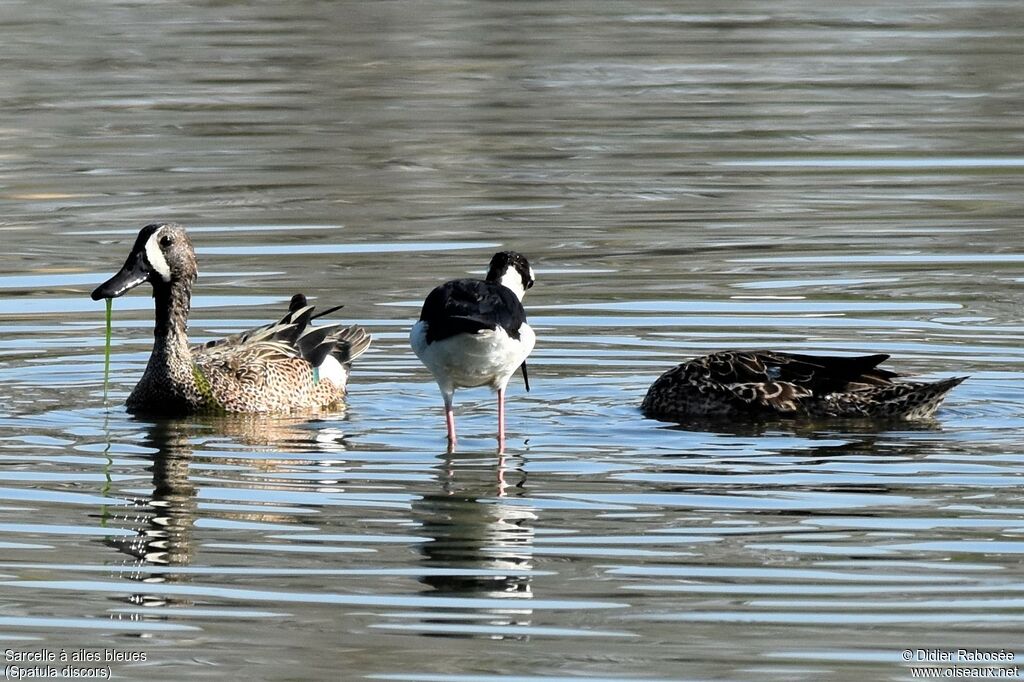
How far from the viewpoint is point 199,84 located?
2541 cm

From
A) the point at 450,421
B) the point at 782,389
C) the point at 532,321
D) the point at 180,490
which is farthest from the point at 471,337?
the point at 532,321

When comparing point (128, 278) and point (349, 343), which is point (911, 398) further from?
point (128, 278)

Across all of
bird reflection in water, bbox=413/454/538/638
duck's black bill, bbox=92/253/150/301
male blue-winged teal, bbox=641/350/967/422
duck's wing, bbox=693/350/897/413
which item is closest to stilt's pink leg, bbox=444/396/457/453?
bird reflection in water, bbox=413/454/538/638

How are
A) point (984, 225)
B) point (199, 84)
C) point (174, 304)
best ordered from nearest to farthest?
point (174, 304) → point (984, 225) → point (199, 84)

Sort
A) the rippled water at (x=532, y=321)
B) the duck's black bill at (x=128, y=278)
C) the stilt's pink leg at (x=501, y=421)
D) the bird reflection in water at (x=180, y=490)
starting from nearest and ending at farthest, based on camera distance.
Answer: the rippled water at (x=532, y=321)
the bird reflection in water at (x=180, y=490)
the stilt's pink leg at (x=501, y=421)
the duck's black bill at (x=128, y=278)

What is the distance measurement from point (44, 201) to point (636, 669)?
12.9m

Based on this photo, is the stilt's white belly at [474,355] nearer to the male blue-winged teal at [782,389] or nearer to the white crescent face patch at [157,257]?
the male blue-winged teal at [782,389]

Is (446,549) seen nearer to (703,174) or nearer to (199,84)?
(703,174)

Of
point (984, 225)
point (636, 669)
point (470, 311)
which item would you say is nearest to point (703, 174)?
point (984, 225)

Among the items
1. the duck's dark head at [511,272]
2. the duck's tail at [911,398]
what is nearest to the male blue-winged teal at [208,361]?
the duck's dark head at [511,272]

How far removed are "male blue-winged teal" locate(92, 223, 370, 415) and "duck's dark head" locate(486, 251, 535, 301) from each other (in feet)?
4.82

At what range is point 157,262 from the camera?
13.5 m

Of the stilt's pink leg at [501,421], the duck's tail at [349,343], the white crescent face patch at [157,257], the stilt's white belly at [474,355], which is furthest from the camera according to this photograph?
the duck's tail at [349,343]

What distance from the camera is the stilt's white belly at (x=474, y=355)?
1159 cm
